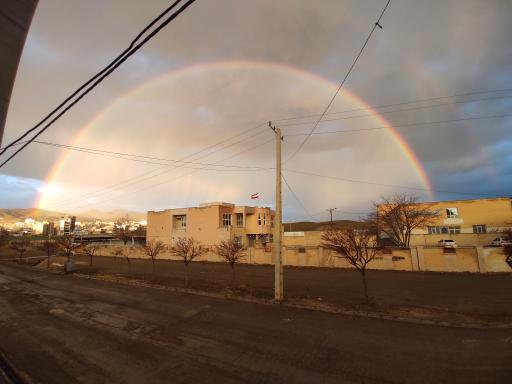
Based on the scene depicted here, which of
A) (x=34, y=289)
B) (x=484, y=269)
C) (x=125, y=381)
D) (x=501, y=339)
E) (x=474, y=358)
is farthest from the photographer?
(x=484, y=269)

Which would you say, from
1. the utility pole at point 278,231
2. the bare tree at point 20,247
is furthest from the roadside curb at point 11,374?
the bare tree at point 20,247

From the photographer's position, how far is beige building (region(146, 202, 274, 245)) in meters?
55.4

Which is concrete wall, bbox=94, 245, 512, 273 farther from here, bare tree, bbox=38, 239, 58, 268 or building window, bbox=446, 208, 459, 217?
building window, bbox=446, 208, 459, 217

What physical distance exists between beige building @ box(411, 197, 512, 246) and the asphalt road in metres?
46.0

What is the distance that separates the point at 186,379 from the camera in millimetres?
7133

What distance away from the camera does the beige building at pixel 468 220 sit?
1929 inches

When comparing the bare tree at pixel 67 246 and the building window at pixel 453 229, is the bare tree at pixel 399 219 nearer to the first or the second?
the building window at pixel 453 229

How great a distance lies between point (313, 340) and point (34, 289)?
2273cm

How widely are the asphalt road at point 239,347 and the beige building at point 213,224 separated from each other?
1596 inches

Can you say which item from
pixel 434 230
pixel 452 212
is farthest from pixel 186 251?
pixel 452 212

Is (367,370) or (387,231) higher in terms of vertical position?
(387,231)

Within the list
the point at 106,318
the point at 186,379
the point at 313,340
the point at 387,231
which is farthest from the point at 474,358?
the point at 387,231

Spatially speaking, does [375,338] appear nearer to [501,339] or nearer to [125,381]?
[501,339]

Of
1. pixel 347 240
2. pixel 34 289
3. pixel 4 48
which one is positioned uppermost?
pixel 4 48
